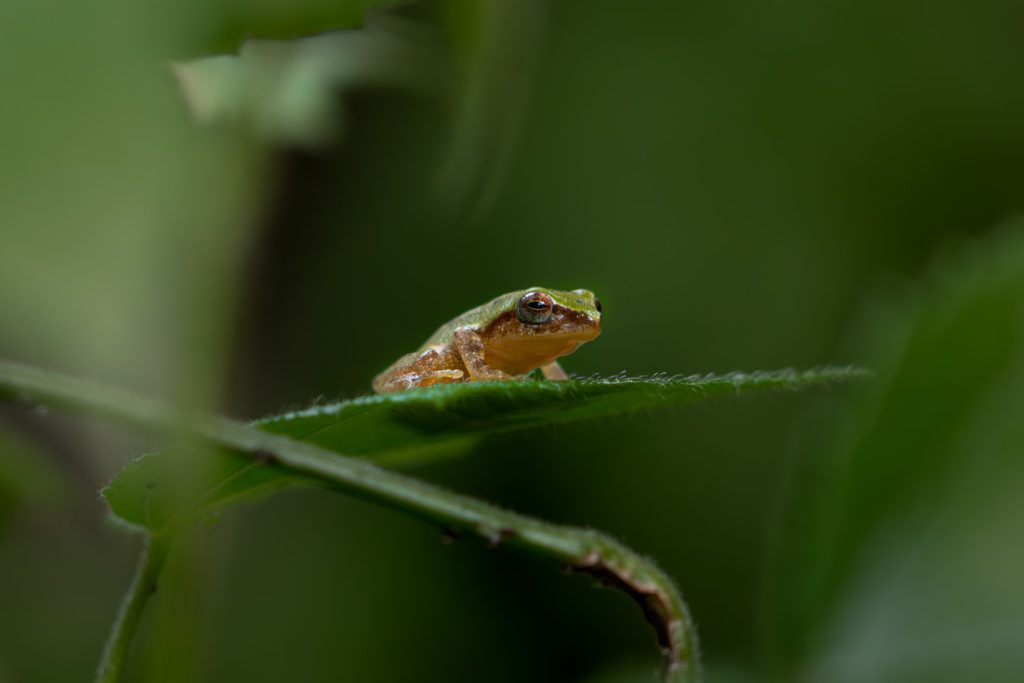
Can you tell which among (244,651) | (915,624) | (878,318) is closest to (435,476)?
(244,651)

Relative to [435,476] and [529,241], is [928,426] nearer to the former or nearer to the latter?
[435,476]

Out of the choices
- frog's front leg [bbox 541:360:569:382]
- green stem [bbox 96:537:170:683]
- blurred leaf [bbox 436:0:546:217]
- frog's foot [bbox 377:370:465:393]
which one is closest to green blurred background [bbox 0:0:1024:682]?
frog's front leg [bbox 541:360:569:382]

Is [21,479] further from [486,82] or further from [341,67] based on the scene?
[341,67]

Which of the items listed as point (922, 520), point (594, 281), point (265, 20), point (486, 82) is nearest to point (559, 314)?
point (922, 520)

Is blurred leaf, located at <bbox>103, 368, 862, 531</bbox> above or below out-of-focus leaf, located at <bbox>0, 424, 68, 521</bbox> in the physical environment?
above

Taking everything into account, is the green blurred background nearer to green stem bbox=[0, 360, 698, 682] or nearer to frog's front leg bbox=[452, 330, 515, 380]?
frog's front leg bbox=[452, 330, 515, 380]

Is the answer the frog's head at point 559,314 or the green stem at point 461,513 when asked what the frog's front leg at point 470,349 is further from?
the green stem at point 461,513
